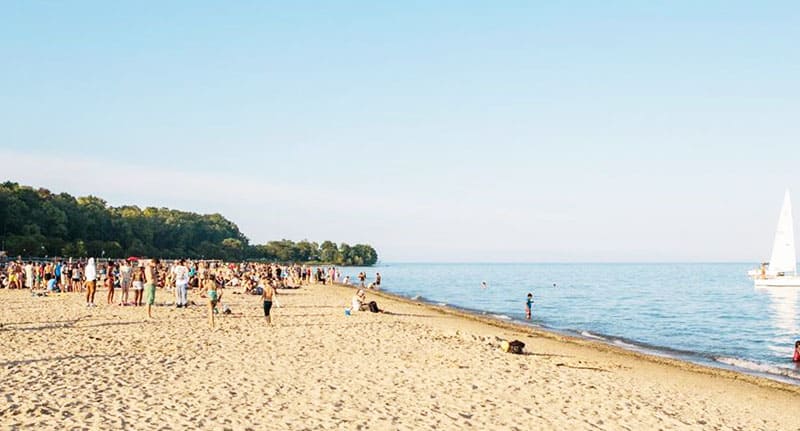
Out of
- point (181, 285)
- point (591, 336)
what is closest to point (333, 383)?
point (181, 285)

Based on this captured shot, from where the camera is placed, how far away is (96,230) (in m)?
107

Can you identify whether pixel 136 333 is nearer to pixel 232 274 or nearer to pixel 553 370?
pixel 553 370

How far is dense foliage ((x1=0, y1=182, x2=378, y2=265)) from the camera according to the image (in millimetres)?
87812

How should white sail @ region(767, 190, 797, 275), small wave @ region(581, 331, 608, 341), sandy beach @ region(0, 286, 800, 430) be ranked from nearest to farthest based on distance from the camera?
sandy beach @ region(0, 286, 800, 430) → small wave @ region(581, 331, 608, 341) → white sail @ region(767, 190, 797, 275)

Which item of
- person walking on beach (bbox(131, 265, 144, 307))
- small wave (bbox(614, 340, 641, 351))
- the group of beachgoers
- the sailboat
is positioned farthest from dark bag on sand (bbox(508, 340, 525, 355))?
the sailboat

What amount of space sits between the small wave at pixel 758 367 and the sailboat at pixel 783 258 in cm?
6224

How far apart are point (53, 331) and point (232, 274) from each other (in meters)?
34.3

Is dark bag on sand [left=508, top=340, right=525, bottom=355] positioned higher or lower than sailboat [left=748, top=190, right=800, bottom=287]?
lower

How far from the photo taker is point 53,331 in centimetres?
1702

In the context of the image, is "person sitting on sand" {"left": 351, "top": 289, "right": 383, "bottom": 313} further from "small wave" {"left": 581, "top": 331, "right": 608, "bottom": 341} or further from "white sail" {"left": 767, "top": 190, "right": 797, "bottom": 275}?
"white sail" {"left": 767, "top": 190, "right": 797, "bottom": 275}

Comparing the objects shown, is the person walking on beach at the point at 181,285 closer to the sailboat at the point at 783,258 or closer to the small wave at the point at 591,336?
the small wave at the point at 591,336

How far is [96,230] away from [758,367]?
106 meters

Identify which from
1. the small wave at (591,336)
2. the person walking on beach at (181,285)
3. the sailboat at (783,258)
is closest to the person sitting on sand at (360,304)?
the person walking on beach at (181,285)

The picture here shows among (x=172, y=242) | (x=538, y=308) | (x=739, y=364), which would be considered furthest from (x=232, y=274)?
(x=172, y=242)
